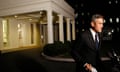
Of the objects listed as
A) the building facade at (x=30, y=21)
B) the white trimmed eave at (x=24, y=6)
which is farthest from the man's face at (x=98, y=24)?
the white trimmed eave at (x=24, y=6)

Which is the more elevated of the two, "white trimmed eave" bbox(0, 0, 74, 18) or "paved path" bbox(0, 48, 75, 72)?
"white trimmed eave" bbox(0, 0, 74, 18)

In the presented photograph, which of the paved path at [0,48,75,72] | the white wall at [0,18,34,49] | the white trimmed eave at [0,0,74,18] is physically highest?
the white trimmed eave at [0,0,74,18]

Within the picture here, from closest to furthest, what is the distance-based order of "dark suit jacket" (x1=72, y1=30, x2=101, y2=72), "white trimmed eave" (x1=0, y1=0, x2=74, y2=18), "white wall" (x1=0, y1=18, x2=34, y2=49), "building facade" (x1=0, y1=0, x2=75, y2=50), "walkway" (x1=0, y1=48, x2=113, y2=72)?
1. "dark suit jacket" (x1=72, y1=30, x2=101, y2=72)
2. "walkway" (x1=0, y1=48, x2=113, y2=72)
3. "white trimmed eave" (x1=0, y1=0, x2=74, y2=18)
4. "building facade" (x1=0, y1=0, x2=75, y2=50)
5. "white wall" (x1=0, y1=18, x2=34, y2=49)

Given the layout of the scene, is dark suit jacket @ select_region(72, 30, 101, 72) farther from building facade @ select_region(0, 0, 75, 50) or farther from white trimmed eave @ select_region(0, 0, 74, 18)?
white trimmed eave @ select_region(0, 0, 74, 18)

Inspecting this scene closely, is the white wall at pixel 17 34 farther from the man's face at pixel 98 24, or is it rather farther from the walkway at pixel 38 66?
the man's face at pixel 98 24

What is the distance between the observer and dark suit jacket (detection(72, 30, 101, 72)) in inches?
146

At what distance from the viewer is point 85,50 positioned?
3.77 metres

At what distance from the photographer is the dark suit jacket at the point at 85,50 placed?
12.2 feet

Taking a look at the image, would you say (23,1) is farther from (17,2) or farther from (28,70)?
(28,70)

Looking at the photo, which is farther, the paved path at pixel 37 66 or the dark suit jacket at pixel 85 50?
the paved path at pixel 37 66

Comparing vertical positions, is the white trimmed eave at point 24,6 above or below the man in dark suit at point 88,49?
above

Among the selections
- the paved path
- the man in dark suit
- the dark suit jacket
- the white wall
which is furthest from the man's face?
the white wall

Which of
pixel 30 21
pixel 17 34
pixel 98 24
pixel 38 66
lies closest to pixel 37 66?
pixel 38 66

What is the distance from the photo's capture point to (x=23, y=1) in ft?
60.5
